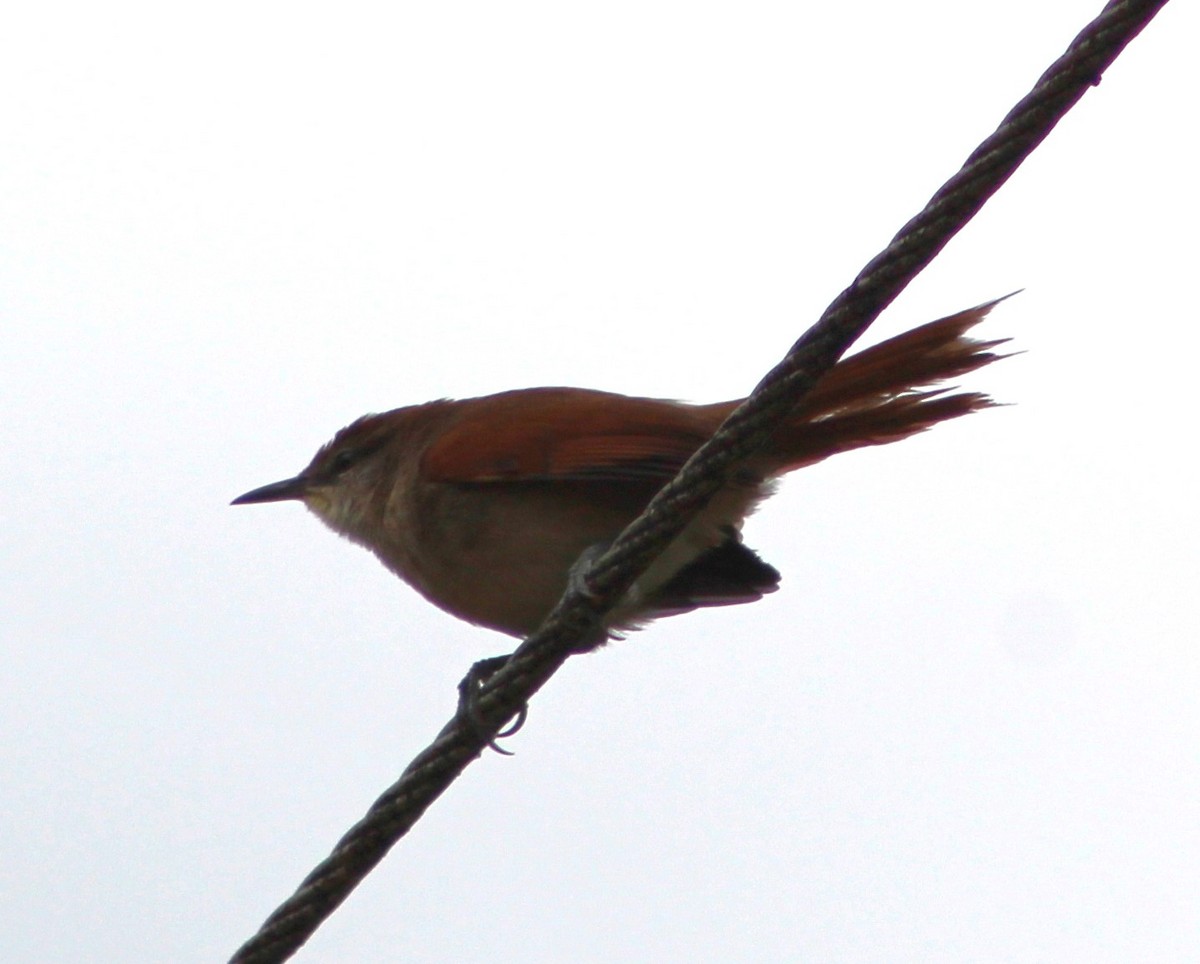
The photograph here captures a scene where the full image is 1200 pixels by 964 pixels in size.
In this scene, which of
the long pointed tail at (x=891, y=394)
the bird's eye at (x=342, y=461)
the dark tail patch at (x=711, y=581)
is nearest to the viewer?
the long pointed tail at (x=891, y=394)

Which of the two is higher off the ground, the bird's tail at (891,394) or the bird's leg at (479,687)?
the bird's tail at (891,394)

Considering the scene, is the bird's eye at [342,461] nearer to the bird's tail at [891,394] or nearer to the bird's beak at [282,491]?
the bird's beak at [282,491]

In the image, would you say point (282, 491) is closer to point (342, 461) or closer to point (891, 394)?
point (342, 461)

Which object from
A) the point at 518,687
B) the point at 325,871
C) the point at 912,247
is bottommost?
the point at 325,871

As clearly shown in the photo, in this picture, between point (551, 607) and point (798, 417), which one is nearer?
point (798, 417)

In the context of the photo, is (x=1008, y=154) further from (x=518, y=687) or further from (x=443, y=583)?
(x=443, y=583)

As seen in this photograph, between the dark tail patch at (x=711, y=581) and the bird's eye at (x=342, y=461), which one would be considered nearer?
the dark tail patch at (x=711, y=581)

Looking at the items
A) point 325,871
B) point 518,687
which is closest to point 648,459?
point 518,687

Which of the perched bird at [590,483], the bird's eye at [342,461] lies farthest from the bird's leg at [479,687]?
the bird's eye at [342,461]

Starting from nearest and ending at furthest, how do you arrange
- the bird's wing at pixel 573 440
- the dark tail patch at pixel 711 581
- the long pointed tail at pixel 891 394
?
the long pointed tail at pixel 891 394 → the bird's wing at pixel 573 440 → the dark tail patch at pixel 711 581
